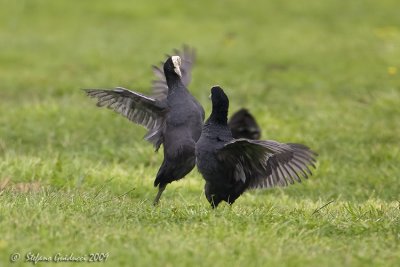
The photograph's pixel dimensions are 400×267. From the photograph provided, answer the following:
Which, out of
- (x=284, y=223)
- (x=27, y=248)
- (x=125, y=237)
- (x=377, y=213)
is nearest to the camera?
(x=27, y=248)

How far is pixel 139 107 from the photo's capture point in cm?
802

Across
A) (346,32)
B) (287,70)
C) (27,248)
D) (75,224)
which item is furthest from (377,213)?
(346,32)

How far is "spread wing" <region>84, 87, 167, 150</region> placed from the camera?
25.5ft

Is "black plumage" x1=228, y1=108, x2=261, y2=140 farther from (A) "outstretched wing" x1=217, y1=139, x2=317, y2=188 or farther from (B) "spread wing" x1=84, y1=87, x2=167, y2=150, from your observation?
(A) "outstretched wing" x1=217, y1=139, x2=317, y2=188

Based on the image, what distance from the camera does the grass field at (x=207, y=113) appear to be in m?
5.07

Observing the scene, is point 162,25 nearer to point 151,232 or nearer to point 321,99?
point 321,99

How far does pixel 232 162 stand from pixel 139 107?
5.37 ft

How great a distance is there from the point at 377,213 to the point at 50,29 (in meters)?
15.0

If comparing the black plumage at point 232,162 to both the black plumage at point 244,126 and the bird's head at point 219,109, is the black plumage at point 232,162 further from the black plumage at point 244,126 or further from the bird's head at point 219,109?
the black plumage at point 244,126

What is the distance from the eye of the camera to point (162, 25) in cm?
2019

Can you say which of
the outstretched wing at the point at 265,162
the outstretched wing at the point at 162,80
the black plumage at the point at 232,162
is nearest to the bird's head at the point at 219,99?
the black plumage at the point at 232,162

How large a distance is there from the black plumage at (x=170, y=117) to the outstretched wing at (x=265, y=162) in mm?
709

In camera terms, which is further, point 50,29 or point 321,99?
point 50,29

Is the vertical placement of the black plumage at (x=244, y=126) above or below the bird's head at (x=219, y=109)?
below
